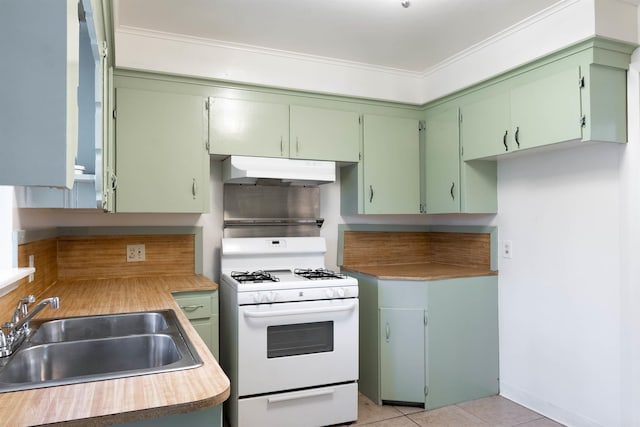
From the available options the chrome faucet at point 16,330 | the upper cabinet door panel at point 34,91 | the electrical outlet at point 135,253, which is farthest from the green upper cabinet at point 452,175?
the upper cabinet door panel at point 34,91

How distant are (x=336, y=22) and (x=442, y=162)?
1.28 metres

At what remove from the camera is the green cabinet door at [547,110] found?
2320mm

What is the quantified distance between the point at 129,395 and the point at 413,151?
2811 millimetres

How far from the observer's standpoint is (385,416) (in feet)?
9.27

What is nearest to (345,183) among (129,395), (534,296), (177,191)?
(177,191)

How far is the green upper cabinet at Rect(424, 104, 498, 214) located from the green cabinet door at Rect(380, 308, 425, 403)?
2.76ft

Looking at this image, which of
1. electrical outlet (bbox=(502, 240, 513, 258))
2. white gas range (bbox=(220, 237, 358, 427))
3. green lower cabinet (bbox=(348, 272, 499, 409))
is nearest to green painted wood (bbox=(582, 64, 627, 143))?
electrical outlet (bbox=(502, 240, 513, 258))

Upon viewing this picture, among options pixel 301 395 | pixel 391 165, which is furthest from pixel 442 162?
pixel 301 395

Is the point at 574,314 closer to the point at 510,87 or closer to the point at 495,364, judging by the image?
the point at 495,364

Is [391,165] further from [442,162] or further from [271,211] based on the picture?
[271,211]

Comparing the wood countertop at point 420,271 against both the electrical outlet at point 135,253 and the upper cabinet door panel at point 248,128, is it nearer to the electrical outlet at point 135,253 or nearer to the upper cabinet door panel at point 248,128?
the upper cabinet door panel at point 248,128

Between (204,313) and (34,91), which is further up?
(34,91)

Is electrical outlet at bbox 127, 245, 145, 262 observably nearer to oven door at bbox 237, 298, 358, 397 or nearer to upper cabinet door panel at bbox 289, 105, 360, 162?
oven door at bbox 237, 298, 358, 397

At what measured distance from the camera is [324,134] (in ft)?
10.2
